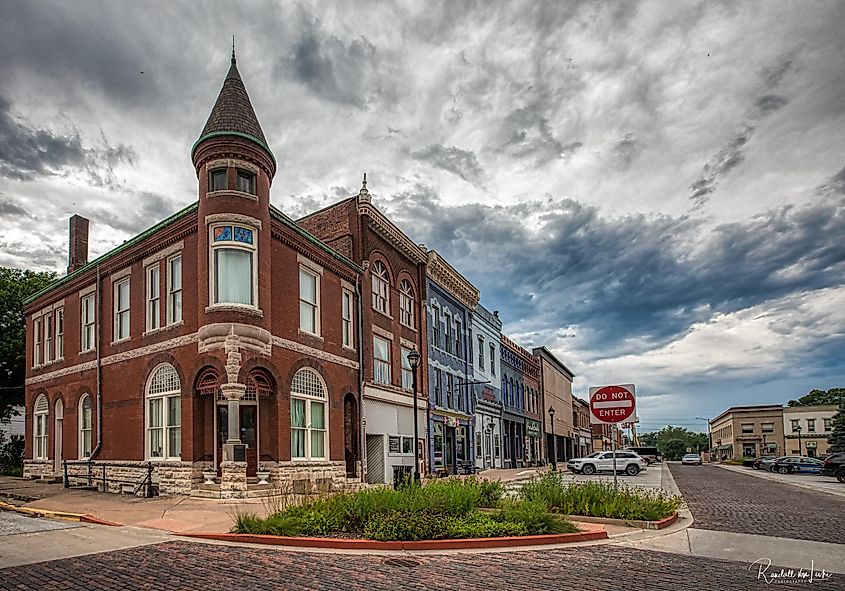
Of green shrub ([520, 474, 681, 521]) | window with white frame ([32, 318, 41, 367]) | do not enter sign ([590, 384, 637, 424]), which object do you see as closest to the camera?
green shrub ([520, 474, 681, 521])

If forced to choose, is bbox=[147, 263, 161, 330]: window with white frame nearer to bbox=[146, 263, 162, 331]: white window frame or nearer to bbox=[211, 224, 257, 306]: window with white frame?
bbox=[146, 263, 162, 331]: white window frame

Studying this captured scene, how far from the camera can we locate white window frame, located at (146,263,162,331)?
2298 cm

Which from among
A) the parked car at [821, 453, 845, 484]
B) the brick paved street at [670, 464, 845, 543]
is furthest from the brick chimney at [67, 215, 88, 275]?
the parked car at [821, 453, 845, 484]

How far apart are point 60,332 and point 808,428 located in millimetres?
99797

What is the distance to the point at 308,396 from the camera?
2384 centimetres

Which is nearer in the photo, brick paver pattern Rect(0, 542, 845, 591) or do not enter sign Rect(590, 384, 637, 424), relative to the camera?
brick paver pattern Rect(0, 542, 845, 591)

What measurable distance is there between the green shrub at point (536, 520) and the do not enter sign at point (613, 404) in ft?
11.5

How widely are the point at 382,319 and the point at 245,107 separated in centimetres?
1148

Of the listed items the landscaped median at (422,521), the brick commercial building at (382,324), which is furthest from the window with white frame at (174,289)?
the landscaped median at (422,521)

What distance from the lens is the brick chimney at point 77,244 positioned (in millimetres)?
31766

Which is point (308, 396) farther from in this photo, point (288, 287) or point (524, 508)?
point (524, 508)

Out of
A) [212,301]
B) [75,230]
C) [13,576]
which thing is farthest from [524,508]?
[75,230]

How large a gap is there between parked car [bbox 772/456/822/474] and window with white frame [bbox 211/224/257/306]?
43440 millimetres

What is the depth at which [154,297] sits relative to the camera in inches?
916
